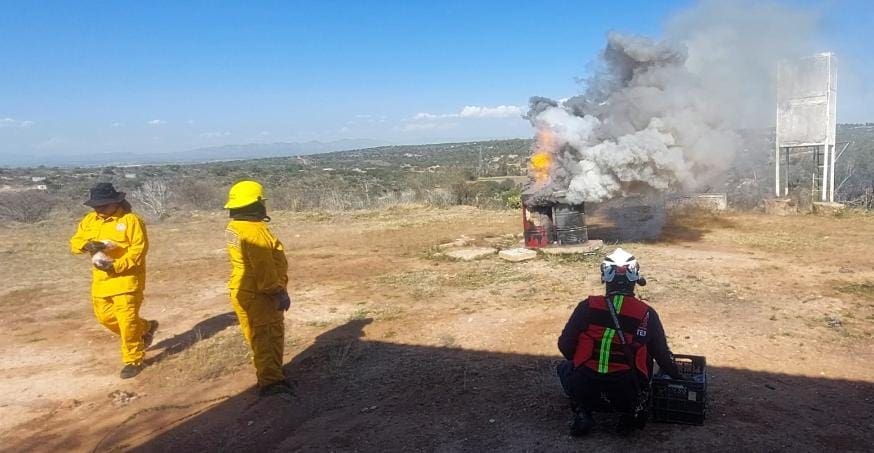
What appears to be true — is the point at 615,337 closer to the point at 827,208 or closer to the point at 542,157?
the point at 542,157

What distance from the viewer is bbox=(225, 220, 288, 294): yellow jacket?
193 inches

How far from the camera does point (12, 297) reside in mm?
9656

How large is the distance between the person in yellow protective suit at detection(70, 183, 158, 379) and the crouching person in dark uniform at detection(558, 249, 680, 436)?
4.50 meters

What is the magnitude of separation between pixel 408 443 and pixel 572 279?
5566 mm

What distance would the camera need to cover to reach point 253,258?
489 cm

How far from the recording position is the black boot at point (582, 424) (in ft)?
13.3

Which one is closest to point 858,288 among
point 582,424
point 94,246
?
point 582,424

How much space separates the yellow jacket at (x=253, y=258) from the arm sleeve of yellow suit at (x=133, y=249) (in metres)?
1.56

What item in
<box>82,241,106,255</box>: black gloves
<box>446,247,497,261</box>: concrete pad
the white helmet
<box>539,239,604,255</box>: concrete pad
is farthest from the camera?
<box>446,247,497,261</box>: concrete pad

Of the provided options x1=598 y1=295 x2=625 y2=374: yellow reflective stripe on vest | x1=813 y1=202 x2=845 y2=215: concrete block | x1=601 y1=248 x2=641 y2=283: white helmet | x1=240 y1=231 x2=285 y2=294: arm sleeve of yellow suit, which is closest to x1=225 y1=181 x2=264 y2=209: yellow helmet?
x1=240 y1=231 x2=285 y2=294: arm sleeve of yellow suit

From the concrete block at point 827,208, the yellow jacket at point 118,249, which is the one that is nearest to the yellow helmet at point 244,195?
the yellow jacket at point 118,249

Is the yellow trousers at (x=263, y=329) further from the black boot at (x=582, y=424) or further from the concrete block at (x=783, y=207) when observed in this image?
the concrete block at (x=783, y=207)

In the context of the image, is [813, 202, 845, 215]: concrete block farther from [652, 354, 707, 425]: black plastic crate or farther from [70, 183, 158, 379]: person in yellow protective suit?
[70, 183, 158, 379]: person in yellow protective suit

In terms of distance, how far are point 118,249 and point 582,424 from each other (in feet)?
16.1
